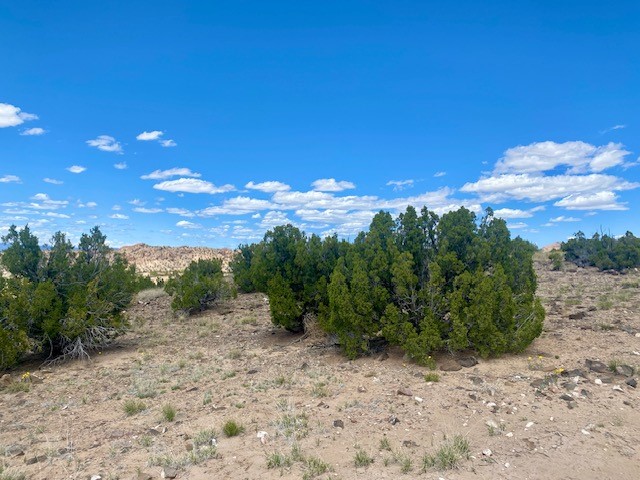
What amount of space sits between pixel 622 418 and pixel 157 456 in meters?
6.36

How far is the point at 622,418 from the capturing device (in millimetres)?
6215

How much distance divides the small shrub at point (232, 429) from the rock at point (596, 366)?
6333 mm

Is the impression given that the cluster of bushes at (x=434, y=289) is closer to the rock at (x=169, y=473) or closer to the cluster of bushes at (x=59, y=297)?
the rock at (x=169, y=473)

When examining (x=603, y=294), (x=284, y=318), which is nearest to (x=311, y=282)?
(x=284, y=318)

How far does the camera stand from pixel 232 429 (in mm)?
6477

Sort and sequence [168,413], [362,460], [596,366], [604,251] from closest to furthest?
[362,460] → [168,413] → [596,366] → [604,251]

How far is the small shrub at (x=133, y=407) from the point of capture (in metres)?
7.75

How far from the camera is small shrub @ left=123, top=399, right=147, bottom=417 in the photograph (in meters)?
7.75

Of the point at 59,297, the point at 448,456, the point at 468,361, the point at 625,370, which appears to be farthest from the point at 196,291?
the point at 625,370

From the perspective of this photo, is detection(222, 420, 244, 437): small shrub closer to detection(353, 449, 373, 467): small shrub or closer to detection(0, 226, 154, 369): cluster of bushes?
detection(353, 449, 373, 467): small shrub

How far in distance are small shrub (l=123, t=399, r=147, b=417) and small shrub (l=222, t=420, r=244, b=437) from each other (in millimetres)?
2147

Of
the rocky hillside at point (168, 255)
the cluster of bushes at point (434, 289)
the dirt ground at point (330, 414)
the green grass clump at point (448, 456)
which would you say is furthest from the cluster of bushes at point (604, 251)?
the rocky hillside at point (168, 255)

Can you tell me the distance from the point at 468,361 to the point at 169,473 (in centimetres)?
593

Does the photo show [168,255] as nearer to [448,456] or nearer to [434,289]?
[434,289]
